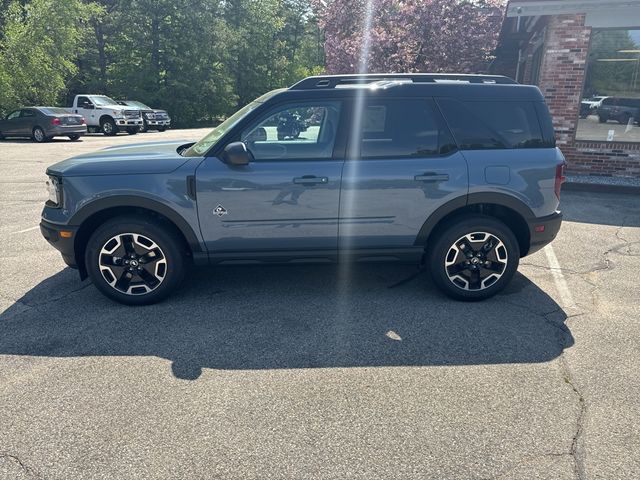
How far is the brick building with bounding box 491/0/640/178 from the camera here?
9281 millimetres

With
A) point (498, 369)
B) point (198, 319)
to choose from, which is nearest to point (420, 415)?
point (498, 369)

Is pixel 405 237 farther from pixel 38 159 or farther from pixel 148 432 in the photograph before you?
pixel 38 159

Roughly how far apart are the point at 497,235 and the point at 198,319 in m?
2.64

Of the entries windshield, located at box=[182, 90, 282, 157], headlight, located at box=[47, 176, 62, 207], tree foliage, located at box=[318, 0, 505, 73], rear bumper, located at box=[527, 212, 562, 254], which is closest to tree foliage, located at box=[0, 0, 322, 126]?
tree foliage, located at box=[318, 0, 505, 73]

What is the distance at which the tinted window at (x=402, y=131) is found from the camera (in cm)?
406

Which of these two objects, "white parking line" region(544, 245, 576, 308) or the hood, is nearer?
the hood

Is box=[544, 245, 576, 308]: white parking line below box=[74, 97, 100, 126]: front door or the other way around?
below

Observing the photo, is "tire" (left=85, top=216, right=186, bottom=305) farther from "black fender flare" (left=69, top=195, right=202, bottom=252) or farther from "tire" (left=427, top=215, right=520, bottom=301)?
"tire" (left=427, top=215, right=520, bottom=301)

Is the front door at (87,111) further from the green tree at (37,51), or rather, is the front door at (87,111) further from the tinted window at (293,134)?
the tinted window at (293,134)

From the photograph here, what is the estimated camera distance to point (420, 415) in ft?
9.06

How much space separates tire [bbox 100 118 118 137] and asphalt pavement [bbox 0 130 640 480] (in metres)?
20.8

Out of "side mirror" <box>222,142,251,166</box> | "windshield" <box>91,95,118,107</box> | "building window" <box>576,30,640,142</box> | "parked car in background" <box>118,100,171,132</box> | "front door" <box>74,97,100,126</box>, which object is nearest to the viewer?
"side mirror" <box>222,142,251,166</box>

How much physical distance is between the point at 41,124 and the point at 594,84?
19638 millimetres

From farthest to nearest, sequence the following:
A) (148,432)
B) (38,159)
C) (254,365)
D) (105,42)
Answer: (105,42) → (38,159) → (254,365) → (148,432)
